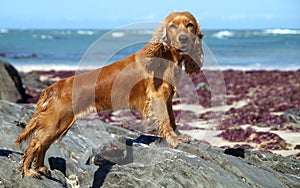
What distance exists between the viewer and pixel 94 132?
747 centimetres

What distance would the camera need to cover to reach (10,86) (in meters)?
14.4

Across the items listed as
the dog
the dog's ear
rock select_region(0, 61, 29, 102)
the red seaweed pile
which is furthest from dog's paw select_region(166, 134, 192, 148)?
rock select_region(0, 61, 29, 102)

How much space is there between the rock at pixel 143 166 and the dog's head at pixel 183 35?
1.16m

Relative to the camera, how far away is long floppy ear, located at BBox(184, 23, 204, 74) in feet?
20.4

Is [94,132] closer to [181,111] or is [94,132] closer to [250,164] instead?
[250,164]

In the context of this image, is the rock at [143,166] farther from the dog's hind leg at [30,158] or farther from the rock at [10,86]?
the rock at [10,86]

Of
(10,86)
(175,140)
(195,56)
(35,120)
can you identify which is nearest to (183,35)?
(195,56)

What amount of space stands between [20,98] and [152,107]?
30.5 ft

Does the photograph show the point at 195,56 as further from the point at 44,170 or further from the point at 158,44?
the point at 44,170

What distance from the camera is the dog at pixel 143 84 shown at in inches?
226

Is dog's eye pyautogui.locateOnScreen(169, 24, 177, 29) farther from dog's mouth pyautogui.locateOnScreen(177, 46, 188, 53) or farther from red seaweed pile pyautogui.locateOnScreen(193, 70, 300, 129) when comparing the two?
red seaweed pile pyautogui.locateOnScreen(193, 70, 300, 129)

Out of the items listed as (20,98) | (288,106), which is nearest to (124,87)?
(288,106)

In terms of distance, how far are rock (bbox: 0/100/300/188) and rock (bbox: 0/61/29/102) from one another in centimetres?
749

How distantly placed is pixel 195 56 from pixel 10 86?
9339 millimetres
